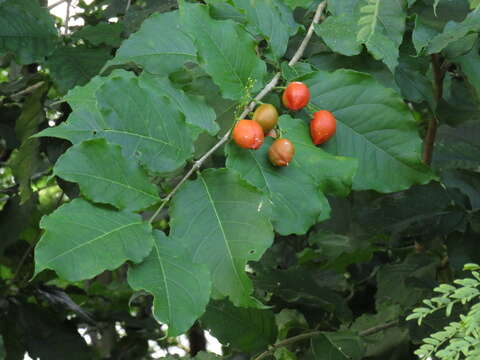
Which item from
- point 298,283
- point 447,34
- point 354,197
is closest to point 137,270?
point 447,34

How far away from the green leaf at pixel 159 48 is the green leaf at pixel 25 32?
0.48 m

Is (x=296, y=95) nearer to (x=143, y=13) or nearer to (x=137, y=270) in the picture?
(x=137, y=270)

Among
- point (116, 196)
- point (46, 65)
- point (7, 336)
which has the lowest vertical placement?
point (7, 336)

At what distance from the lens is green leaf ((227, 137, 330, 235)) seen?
4.14 feet

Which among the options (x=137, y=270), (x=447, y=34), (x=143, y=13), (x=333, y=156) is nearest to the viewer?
(x=137, y=270)

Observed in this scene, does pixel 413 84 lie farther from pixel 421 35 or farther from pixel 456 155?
pixel 456 155

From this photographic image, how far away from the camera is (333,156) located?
4.31 feet

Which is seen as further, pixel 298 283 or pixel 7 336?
pixel 7 336

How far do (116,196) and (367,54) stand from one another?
56 cm

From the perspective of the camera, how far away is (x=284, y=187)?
1.28m

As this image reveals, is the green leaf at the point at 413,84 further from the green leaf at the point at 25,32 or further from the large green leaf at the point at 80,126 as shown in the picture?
the green leaf at the point at 25,32

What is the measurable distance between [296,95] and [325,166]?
0.13 m

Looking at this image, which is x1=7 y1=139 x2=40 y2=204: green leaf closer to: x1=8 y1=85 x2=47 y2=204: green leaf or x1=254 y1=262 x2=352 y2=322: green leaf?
x1=8 y1=85 x2=47 y2=204: green leaf

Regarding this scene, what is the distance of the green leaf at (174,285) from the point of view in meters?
1.12
